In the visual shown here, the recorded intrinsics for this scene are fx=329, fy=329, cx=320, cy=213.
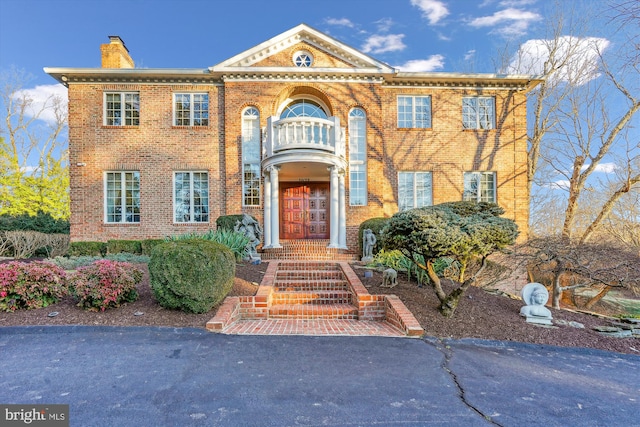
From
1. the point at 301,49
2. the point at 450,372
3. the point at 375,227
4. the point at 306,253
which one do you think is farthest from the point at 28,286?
the point at 301,49

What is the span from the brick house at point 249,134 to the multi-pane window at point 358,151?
0.13ft

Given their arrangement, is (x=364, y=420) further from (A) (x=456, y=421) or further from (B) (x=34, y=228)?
(B) (x=34, y=228)

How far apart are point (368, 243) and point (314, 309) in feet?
15.9

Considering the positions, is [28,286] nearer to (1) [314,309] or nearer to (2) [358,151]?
(1) [314,309]

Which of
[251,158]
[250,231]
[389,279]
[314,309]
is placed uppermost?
[251,158]

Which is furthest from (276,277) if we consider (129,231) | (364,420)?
(129,231)

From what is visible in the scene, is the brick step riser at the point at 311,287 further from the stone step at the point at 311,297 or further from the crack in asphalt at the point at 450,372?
the crack in asphalt at the point at 450,372

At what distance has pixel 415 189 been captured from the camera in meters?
13.6

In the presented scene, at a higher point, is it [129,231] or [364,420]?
[129,231]

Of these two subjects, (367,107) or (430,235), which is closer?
(430,235)

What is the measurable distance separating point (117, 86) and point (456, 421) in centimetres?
1518

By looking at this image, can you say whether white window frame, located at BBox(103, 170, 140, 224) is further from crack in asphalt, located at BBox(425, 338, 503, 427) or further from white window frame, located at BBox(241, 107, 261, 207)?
crack in asphalt, located at BBox(425, 338, 503, 427)

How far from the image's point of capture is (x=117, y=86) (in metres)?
12.9

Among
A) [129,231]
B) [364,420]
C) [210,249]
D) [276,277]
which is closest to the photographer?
[364,420]
